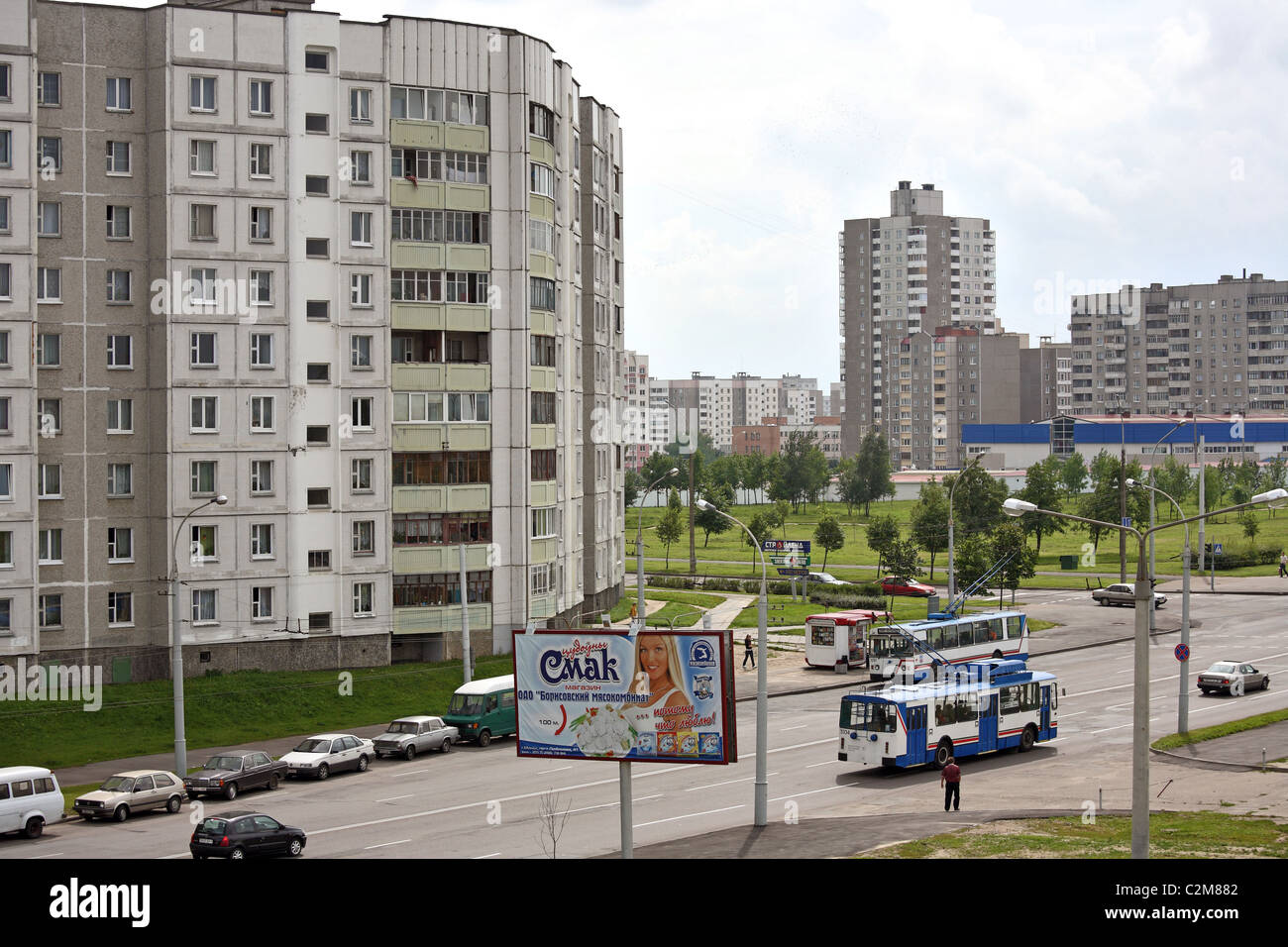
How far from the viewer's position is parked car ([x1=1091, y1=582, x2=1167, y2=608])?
8228 centimetres

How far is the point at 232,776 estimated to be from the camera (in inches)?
1567

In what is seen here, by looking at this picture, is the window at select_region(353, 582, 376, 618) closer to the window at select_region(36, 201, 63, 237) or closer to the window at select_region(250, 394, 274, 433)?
the window at select_region(250, 394, 274, 433)

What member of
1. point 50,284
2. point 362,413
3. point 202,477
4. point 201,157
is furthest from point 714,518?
point 50,284

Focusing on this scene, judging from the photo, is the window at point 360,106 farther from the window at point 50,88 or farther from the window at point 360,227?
the window at point 50,88

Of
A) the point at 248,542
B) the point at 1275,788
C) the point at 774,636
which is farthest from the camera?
the point at 774,636

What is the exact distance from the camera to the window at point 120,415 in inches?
2217

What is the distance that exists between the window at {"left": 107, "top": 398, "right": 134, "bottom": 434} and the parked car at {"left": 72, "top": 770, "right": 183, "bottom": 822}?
2154cm

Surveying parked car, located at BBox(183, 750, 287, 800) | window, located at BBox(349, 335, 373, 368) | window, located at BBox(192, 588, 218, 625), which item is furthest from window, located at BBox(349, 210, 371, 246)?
parked car, located at BBox(183, 750, 287, 800)

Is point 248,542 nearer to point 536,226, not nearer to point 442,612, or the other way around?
point 442,612

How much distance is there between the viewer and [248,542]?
57.4 m

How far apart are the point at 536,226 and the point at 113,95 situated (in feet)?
62.4

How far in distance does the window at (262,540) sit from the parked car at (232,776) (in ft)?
56.1
